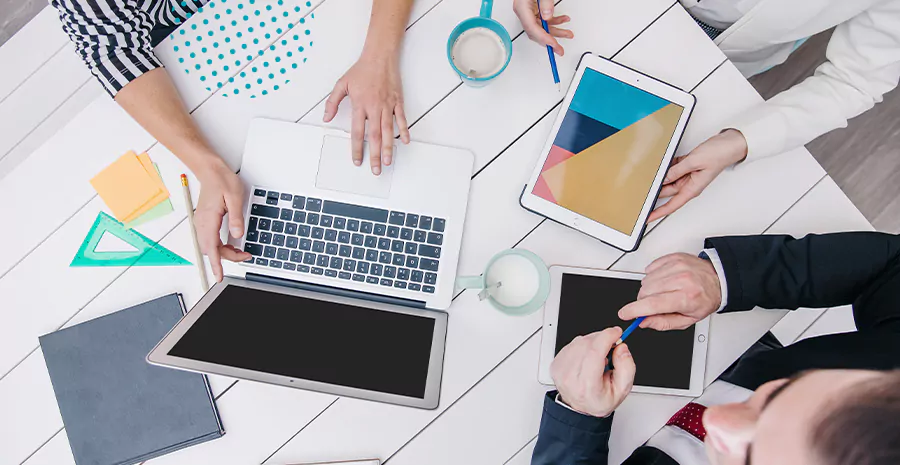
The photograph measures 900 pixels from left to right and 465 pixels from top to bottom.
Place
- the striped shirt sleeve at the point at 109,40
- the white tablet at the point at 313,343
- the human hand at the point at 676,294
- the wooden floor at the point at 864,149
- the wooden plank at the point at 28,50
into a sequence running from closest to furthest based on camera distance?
the white tablet at the point at 313,343
the human hand at the point at 676,294
the striped shirt sleeve at the point at 109,40
the wooden plank at the point at 28,50
the wooden floor at the point at 864,149

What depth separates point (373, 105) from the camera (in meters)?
0.87

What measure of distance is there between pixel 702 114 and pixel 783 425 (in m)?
0.59

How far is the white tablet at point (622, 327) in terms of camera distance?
86cm

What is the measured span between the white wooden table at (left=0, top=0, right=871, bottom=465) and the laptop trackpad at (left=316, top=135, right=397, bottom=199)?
0.08 meters

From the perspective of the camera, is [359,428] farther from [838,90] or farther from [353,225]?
[838,90]

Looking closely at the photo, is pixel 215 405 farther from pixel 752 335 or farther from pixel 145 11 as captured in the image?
pixel 752 335

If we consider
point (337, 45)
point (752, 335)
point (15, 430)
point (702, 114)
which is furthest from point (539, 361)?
point (15, 430)

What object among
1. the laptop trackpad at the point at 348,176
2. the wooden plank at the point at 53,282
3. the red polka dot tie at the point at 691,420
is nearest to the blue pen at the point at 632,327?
the red polka dot tie at the point at 691,420

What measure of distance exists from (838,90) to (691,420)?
635 millimetres

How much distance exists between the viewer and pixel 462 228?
0.89 metres

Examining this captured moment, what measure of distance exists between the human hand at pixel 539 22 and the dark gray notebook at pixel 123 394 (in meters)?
0.80

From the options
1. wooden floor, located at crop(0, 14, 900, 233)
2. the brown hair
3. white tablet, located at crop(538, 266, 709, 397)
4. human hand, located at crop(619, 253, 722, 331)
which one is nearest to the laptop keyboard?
white tablet, located at crop(538, 266, 709, 397)

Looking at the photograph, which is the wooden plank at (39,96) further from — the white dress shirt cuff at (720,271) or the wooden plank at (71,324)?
the white dress shirt cuff at (720,271)

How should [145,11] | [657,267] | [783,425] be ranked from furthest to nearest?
[145,11], [657,267], [783,425]
